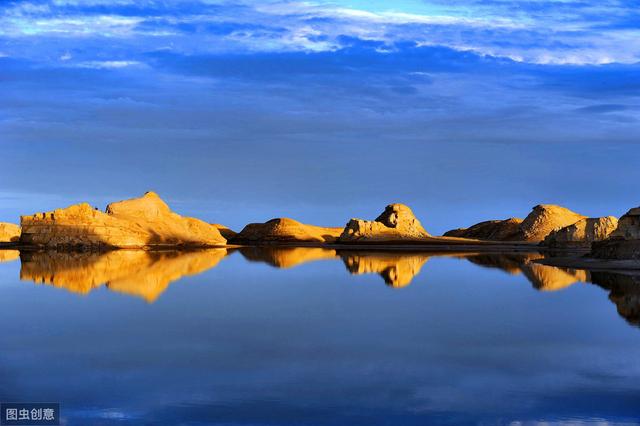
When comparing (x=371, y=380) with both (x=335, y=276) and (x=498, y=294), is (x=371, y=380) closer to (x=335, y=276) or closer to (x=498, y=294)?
(x=498, y=294)

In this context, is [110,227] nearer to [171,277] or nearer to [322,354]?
[171,277]

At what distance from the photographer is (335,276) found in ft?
154

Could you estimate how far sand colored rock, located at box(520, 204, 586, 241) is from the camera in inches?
5236

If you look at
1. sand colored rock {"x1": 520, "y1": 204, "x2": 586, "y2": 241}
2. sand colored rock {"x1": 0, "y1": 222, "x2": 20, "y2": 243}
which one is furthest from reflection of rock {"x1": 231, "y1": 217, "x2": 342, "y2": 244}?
sand colored rock {"x1": 0, "y1": 222, "x2": 20, "y2": 243}

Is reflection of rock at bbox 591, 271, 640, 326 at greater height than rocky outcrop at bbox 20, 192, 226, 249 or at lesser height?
lesser

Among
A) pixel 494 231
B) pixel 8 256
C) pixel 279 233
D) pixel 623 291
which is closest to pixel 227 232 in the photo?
pixel 279 233

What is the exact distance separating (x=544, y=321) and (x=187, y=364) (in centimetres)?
1258

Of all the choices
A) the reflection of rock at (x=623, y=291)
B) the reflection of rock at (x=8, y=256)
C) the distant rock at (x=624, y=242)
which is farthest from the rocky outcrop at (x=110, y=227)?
the reflection of rock at (x=623, y=291)

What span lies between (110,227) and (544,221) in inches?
2845

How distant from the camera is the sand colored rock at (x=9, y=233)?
119806 mm

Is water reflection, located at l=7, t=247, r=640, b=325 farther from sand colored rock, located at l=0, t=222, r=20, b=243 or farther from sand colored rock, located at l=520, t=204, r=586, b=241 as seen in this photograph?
sand colored rock, located at l=520, t=204, r=586, b=241

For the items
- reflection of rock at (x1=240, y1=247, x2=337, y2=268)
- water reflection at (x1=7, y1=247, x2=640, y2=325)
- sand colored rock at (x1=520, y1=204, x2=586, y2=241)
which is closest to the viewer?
water reflection at (x1=7, y1=247, x2=640, y2=325)

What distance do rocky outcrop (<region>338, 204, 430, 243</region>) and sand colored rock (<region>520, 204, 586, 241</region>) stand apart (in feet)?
52.5

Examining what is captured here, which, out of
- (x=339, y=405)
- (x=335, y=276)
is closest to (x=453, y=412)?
(x=339, y=405)
